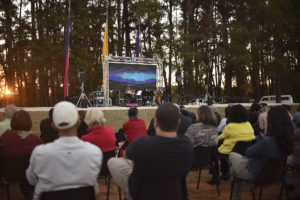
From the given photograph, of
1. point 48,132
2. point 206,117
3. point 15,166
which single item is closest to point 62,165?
point 15,166

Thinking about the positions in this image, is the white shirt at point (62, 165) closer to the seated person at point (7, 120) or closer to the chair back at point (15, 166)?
the chair back at point (15, 166)

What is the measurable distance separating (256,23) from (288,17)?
19.0 feet

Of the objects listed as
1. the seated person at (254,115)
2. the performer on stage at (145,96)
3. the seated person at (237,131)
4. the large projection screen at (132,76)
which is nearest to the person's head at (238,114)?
the seated person at (237,131)

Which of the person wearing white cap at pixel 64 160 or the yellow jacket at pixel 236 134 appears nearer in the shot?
the person wearing white cap at pixel 64 160

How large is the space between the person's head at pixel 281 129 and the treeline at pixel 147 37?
54.7 ft

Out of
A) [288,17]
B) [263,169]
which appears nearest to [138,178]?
[263,169]

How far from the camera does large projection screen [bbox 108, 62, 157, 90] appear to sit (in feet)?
51.8

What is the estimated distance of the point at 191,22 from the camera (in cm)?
2412

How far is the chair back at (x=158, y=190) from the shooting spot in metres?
2.04

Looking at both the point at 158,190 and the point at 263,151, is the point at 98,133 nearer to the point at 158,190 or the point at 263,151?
the point at 158,190

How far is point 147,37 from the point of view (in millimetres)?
26984

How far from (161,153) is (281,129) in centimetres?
156

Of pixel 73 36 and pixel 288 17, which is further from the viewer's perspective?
pixel 73 36

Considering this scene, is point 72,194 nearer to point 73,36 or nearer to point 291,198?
point 291,198
